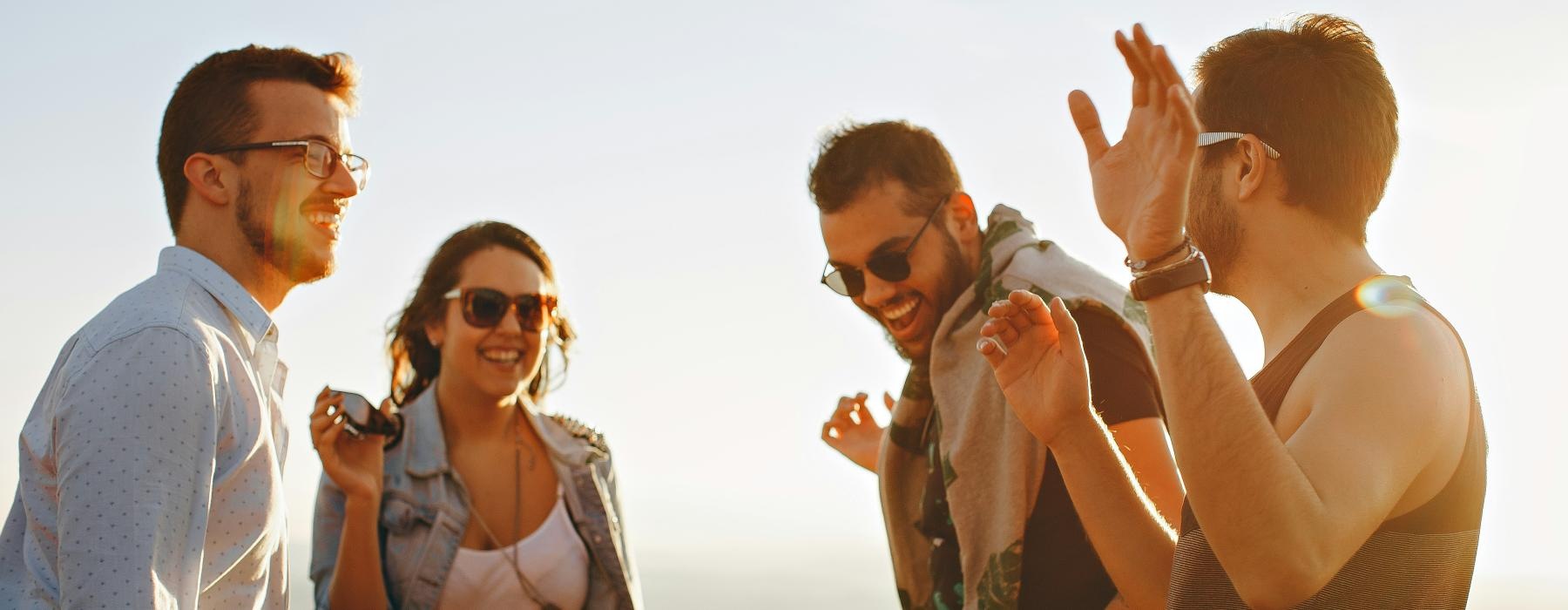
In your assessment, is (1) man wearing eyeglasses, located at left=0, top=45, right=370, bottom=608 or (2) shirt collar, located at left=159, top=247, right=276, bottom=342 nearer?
(1) man wearing eyeglasses, located at left=0, top=45, right=370, bottom=608

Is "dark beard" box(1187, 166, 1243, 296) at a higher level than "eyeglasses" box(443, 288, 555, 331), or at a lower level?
lower

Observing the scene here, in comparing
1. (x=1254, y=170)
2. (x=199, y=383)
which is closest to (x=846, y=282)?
(x=1254, y=170)

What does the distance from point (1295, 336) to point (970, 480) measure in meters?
1.56

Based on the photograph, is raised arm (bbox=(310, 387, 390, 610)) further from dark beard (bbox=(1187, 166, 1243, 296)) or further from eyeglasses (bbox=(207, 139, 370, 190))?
dark beard (bbox=(1187, 166, 1243, 296))

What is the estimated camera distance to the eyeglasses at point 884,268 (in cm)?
414

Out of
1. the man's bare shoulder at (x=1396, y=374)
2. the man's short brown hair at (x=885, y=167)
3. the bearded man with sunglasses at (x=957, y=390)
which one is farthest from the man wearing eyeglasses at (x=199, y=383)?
the man's bare shoulder at (x=1396, y=374)

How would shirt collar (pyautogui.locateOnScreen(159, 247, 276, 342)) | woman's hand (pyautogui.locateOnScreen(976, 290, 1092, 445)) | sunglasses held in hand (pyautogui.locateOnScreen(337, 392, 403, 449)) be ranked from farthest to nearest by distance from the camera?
sunglasses held in hand (pyautogui.locateOnScreen(337, 392, 403, 449)) < shirt collar (pyautogui.locateOnScreen(159, 247, 276, 342)) < woman's hand (pyautogui.locateOnScreen(976, 290, 1092, 445))

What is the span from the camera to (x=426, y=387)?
528cm

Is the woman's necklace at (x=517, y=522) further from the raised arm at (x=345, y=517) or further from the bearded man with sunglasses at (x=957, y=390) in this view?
the bearded man with sunglasses at (x=957, y=390)

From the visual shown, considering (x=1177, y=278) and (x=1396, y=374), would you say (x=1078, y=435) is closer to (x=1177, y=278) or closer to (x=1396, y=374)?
(x=1177, y=278)

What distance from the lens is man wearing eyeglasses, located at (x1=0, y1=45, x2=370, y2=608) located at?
2416 millimetres

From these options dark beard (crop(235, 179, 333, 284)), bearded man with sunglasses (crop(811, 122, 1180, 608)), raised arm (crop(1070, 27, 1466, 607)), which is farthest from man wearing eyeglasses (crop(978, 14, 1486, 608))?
dark beard (crop(235, 179, 333, 284))

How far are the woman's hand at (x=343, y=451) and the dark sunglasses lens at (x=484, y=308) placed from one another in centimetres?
47

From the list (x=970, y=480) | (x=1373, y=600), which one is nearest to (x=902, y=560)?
(x=970, y=480)
